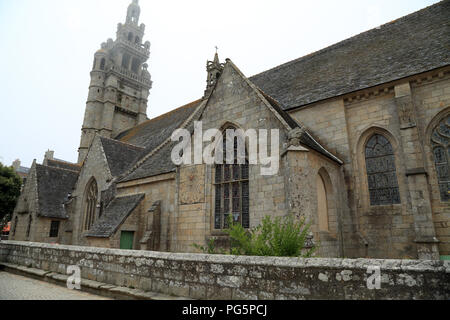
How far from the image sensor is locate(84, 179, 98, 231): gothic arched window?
17422 mm

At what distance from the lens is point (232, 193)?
9.90 metres

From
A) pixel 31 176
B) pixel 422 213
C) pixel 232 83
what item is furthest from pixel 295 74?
pixel 31 176

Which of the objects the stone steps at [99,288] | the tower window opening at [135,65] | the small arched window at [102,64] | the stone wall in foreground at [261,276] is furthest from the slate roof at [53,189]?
the tower window opening at [135,65]

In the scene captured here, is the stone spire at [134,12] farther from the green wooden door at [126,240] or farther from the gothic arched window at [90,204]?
the green wooden door at [126,240]

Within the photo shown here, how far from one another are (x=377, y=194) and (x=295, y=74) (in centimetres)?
828

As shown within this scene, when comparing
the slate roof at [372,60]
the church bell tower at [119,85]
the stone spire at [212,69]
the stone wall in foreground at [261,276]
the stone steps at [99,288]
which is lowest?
the stone steps at [99,288]

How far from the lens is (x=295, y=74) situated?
15570 millimetres

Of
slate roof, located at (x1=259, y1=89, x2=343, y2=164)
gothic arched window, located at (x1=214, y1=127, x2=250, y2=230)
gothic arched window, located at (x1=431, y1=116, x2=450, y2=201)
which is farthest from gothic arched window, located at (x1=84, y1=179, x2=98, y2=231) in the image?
gothic arched window, located at (x1=431, y1=116, x2=450, y2=201)

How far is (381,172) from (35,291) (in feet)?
37.6

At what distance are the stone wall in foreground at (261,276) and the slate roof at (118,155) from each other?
34.1 feet

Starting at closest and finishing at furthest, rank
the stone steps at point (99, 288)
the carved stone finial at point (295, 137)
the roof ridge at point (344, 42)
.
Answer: the stone steps at point (99, 288), the carved stone finial at point (295, 137), the roof ridge at point (344, 42)

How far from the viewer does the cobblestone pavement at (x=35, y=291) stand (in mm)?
5645

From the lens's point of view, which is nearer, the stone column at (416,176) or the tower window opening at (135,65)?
the stone column at (416,176)
